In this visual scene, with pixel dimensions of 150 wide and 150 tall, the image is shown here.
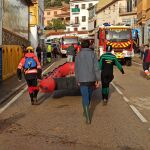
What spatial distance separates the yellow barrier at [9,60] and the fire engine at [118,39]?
7242mm

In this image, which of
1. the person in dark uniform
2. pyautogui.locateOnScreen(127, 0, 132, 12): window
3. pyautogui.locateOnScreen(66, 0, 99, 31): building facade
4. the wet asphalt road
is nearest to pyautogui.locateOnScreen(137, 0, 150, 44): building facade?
pyautogui.locateOnScreen(127, 0, 132, 12): window

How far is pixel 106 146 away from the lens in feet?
25.8

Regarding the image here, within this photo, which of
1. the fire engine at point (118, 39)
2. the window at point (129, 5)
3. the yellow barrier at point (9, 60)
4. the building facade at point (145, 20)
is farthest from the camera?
the window at point (129, 5)

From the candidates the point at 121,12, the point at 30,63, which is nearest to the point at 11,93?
the point at 30,63

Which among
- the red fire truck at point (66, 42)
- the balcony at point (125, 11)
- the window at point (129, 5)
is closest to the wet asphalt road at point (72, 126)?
the red fire truck at point (66, 42)

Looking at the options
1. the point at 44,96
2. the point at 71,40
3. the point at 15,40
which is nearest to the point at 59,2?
the point at 71,40

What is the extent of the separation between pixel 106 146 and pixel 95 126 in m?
1.91

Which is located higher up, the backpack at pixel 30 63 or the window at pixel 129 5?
the window at pixel 129 5

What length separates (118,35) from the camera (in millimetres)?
32219

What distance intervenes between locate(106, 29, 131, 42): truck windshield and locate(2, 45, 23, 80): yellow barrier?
762 cm

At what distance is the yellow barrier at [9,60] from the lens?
21.6 metres

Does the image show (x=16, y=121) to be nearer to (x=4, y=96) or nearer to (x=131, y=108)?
(x=131, y=108)

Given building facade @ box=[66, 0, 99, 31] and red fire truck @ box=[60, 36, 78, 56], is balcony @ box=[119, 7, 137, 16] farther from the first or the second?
building facade @ box=[66, 0, 99, 31]

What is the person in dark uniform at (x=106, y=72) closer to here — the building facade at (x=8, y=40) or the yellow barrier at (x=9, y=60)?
the building facade at (x=8, y=40)
